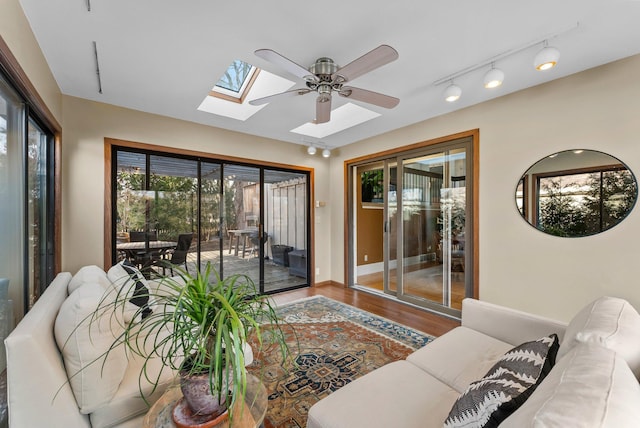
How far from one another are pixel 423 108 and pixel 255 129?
232cm

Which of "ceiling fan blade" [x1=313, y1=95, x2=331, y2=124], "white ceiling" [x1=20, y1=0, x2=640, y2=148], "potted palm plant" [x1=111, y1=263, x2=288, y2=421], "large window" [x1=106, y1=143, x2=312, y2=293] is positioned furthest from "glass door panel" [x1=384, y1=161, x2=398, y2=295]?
"potted palm plant" [x1=111, y1=263, x2=288, y2=421]

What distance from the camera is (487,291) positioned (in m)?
3.05

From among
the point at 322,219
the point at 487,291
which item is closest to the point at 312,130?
the point at 322,219

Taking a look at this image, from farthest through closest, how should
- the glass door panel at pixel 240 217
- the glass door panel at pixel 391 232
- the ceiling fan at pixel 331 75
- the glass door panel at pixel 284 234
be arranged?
the glass door panel at pixel 284 234
the glass door panel at pixel 391 232
the glass door panel at pixel 240 217
the ceiling fan at pixel 331 75

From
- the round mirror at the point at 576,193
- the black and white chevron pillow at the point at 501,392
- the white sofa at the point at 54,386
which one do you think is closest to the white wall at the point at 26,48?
the white sofa at the point at 54,386

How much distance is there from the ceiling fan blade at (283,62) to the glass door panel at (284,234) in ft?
8.67

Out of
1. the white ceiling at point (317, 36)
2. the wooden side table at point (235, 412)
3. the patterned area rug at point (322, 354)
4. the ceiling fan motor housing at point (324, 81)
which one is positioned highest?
the white ceiling at point (317, 36)

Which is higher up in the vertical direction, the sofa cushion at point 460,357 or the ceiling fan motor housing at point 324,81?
the ceiling fan motor housing at point 324,81

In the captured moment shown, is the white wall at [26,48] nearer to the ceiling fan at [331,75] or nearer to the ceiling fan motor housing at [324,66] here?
the ceiling fan at [331,75]

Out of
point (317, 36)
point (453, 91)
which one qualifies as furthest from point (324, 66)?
point (453, 91)

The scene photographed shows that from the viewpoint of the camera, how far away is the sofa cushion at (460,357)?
144 cm

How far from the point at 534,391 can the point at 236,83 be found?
140 inches

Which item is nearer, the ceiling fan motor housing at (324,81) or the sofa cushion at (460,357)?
the sofa cushion at (460,357)

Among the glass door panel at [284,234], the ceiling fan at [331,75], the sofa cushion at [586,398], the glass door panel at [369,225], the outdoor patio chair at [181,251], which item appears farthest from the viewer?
the glass door panel at [369,225]
